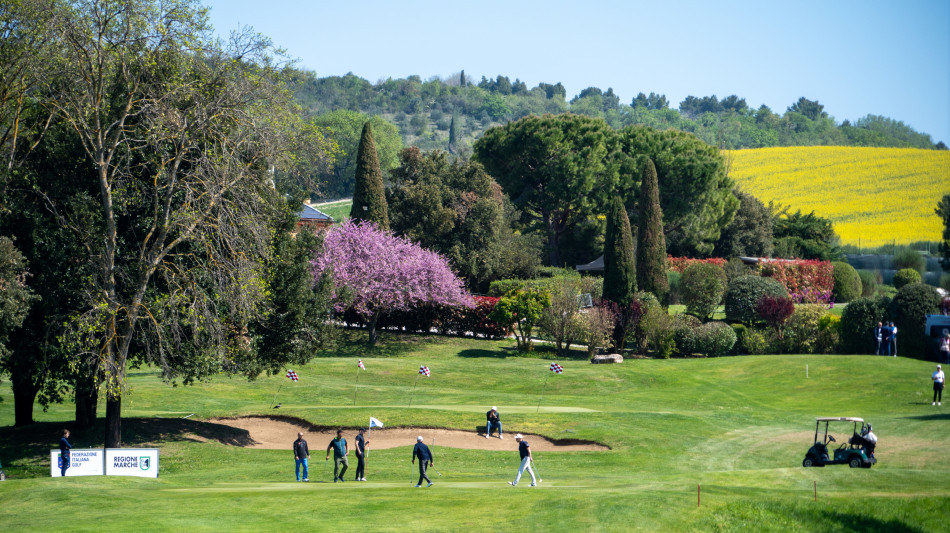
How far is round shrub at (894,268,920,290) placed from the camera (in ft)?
247

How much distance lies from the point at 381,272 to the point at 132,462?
31393mm

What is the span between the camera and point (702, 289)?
62250 millimetres

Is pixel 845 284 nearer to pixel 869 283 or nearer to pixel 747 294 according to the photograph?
pixel 869 283

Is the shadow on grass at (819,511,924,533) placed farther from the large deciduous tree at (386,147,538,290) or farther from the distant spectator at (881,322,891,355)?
the large deciduous tree at (386,147,538,290)

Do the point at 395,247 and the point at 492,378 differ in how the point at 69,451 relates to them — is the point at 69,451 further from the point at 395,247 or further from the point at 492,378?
the point at 395,247

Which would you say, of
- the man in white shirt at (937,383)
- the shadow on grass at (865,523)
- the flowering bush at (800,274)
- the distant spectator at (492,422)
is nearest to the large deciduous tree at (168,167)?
the distant spectator at (492,422)

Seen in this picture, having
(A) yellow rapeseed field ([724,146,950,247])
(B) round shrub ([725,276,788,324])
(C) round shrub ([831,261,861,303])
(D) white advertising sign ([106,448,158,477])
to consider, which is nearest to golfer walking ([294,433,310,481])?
(D) white advertising sign ([106,448,158,477])

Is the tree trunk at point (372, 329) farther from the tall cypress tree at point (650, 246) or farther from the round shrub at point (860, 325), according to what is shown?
the round shrub at point (860, 325)

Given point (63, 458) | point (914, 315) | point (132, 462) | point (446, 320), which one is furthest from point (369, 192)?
point (63, 458)

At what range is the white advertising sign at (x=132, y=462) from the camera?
25359mm

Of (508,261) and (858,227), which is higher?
(858,227)

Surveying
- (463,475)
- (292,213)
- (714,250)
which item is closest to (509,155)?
(714,250)

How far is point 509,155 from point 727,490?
64.2 meters

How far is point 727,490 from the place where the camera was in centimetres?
2283
